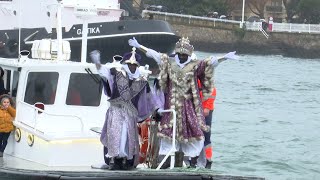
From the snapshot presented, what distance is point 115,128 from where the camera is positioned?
9914mm

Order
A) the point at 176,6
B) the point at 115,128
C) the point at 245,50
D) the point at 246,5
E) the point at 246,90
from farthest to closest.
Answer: the point at 246,5 < the point at 176,6 < the point at 245,50 < the point at 246,90 < the point at 115,128

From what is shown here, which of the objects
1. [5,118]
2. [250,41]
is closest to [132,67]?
[5,118]

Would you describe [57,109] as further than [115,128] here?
Yes

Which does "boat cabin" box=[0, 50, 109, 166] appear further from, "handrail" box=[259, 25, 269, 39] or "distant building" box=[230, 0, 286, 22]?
"distant building" box=[230, 0, 286, 22]

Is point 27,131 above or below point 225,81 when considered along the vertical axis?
above

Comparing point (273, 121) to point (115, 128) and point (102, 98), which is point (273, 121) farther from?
point (115, 128)

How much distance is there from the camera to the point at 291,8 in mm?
77312

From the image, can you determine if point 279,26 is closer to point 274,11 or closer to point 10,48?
point 274,11

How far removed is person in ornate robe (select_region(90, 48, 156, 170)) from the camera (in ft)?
32.5

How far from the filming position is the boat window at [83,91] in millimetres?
11430

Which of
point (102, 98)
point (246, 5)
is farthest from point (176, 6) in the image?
point (102, 98)

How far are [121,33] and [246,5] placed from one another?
47.8 m

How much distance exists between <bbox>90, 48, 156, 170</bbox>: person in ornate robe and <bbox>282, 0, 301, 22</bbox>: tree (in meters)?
67.3

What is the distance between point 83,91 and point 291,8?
6731cm
